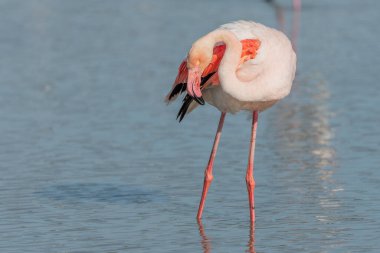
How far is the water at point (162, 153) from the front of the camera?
27.3 ft

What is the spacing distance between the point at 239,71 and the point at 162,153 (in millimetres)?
2767

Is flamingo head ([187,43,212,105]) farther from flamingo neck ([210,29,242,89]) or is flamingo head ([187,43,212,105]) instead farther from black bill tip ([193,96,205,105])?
flamingo neck ([210,29,242,89])

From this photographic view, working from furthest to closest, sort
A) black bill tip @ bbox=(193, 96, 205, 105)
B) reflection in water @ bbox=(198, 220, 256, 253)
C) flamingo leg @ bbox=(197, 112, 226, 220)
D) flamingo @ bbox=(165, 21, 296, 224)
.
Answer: flamingo leg @ bbox=(197, 112, 226, 220)
flamingo @ bbox=(165, 21, 296, 224)
black bill tip @ bbox=(193, 96, 205, 105)
reflection in water @ bbox=(198, 220, 256, 253)

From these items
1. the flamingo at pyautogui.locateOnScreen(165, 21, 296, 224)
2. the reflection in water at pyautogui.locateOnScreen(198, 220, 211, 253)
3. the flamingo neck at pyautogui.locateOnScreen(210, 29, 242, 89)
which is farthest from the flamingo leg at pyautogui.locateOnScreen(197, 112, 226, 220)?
the flamingo neck at pyautogui.locateOnScreen(210, 29, 242, 89)

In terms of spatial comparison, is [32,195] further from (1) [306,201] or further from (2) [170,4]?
(2) [170,4]

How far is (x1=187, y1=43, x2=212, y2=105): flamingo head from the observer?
27.4 feet

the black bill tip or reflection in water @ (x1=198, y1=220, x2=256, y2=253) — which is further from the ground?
the black bill tip

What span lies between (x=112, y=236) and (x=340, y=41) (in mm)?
11498

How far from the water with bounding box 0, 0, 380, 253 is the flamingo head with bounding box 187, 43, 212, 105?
3.47 ft

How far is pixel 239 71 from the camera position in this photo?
8625 mm

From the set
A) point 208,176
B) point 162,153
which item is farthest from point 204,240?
point 162,153

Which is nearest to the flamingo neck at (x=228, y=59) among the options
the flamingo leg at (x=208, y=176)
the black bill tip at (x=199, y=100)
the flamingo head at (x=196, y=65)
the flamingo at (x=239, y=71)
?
the flamingo at (x=239, y=71)

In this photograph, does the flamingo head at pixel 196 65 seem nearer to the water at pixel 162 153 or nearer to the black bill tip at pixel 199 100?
the black bill tip at pixel 199 100

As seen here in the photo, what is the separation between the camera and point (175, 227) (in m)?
8.57
